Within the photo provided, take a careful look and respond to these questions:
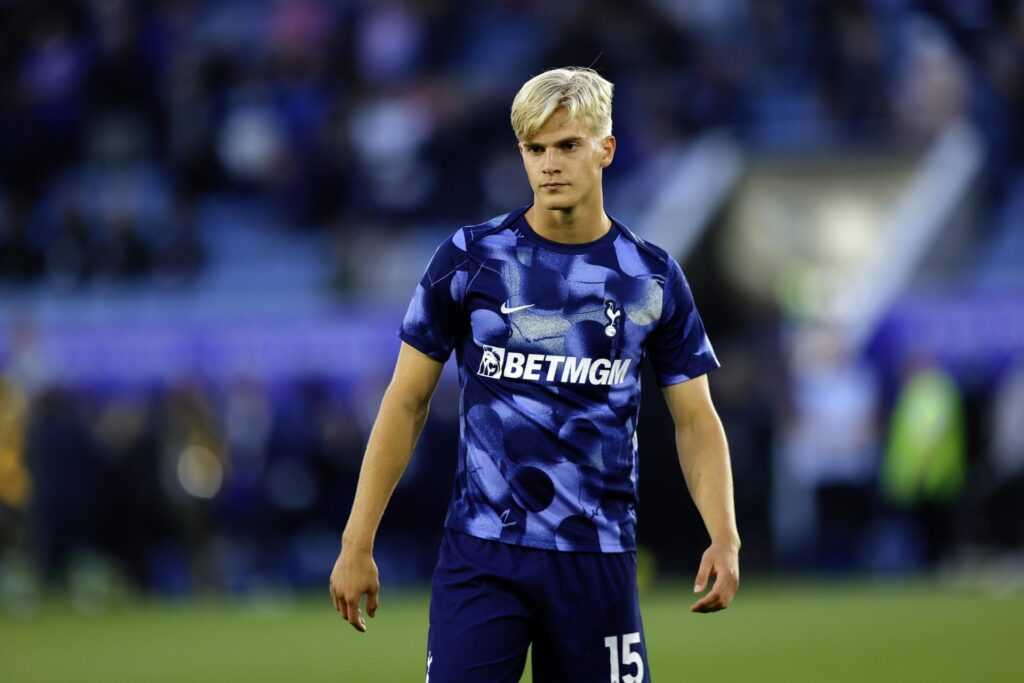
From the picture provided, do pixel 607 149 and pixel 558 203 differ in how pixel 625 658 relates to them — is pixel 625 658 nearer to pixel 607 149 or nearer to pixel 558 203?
pixel 558 203

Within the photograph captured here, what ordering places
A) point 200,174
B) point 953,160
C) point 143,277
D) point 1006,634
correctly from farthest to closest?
1. point 200,174
2. point 143,277
3. point 953,160
4. point 1006,634

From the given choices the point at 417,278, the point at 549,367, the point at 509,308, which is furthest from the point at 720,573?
the point at 417,278

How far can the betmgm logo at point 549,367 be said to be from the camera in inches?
187

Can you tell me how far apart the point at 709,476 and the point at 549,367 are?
535 millimetres

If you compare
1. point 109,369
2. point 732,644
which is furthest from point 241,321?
point 732,644

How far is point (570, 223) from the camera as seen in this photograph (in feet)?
15.7

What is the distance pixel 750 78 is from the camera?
21.2 metres

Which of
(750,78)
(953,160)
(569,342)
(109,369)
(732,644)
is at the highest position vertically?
(750,78)

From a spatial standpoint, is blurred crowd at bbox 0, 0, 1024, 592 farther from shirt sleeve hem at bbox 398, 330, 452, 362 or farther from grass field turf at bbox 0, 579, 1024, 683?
shirt sleeve hem at bbox 398, 330, 452, 362

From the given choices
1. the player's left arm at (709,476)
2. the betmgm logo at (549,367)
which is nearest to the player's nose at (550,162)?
the betmgm logo at (549,367)

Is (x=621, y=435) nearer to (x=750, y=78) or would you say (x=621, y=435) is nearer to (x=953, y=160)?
(x=953, y=160)

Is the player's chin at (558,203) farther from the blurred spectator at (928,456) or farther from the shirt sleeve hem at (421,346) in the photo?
the blurred spectator at (928,456)

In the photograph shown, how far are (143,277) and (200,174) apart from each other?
2233mm

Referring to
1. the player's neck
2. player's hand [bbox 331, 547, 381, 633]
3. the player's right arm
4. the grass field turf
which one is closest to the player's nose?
the player's neck
